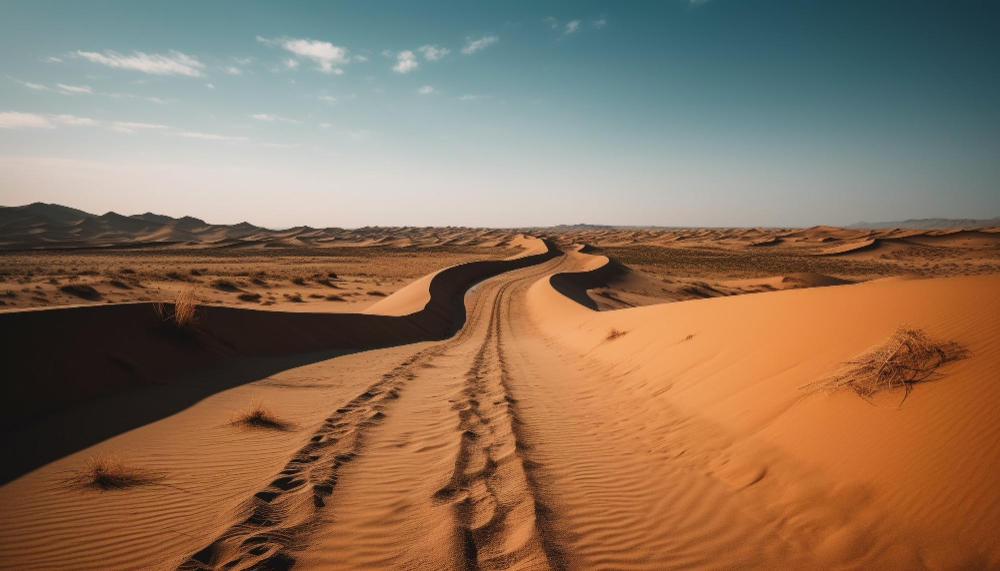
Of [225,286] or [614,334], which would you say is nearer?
[614,334]

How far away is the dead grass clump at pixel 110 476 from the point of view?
12.4ft

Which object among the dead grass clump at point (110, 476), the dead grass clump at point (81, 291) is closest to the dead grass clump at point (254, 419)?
the dead grass clump at point (110, 476)

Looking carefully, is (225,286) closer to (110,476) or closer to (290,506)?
(110,476)

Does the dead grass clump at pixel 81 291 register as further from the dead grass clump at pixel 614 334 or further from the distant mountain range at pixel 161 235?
the distant mountain range at pixel 161 235

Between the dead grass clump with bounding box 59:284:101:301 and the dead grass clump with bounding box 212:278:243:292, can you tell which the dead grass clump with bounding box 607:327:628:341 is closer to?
the dead grass clump with bounding box 59:284:101:301

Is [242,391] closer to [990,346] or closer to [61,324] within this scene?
[61,324]

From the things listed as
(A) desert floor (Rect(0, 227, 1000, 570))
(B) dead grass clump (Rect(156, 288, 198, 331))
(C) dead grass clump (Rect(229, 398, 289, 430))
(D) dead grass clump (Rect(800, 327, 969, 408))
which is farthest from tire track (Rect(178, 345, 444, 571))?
(D) dead grass clump (Rect(800, 327, 969, 408))

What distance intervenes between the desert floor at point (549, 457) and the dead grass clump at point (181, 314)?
0.36 meters

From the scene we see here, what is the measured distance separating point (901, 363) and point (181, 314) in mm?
10784

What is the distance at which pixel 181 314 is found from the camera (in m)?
8.24

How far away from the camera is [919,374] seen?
414cm

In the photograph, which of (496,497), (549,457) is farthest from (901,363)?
(496,497)

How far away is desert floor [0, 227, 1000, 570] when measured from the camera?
3037mm

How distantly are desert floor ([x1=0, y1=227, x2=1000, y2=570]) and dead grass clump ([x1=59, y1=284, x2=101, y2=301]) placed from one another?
47.9ft
